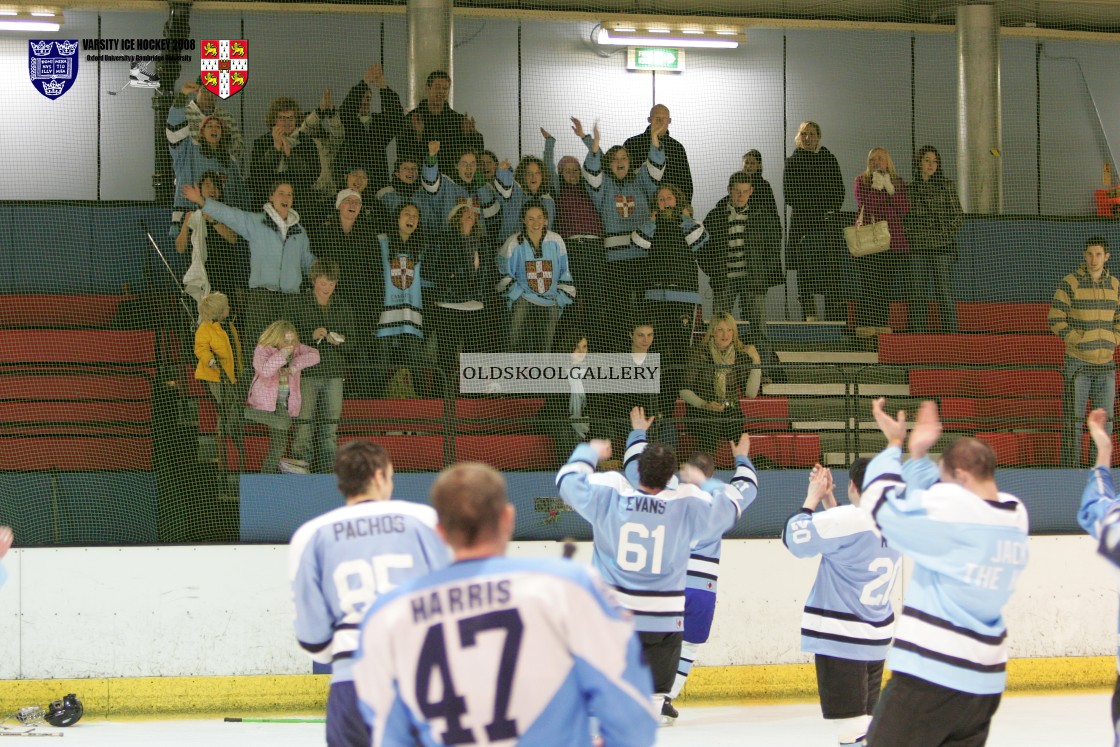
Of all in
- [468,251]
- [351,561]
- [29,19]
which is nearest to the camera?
[351,561]

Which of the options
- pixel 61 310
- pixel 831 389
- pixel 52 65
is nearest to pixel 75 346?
pixel 61 310

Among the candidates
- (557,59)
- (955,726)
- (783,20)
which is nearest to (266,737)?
(955,726)

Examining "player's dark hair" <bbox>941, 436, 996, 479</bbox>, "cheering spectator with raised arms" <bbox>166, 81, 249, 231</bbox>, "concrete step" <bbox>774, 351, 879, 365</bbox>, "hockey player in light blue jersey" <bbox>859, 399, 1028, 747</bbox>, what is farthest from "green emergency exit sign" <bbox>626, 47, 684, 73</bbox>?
"player's dark hair" <bbox>941, 436, 996, 479</bbox>

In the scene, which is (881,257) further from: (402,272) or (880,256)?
(402,272)

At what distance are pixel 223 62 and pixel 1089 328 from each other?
7572 mm

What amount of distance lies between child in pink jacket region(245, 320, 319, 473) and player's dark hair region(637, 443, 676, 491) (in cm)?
321

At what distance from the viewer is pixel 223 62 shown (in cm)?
1124

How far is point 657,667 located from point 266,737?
2.22 meters

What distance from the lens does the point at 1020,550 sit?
3701 mm

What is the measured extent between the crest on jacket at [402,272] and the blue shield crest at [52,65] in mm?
4441

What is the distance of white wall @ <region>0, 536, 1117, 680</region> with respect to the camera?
712 centimetres

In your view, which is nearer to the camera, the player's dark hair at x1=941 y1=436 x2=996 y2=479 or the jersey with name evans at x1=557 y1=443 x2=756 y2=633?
the player's dark hair at x1=941 y1=436 x2=996 y2=479

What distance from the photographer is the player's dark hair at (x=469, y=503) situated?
2.40m

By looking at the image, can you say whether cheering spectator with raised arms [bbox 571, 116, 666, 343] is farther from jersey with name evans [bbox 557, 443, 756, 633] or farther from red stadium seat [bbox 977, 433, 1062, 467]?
jersey with name evans [bbox 557, 443, 756, 633]
